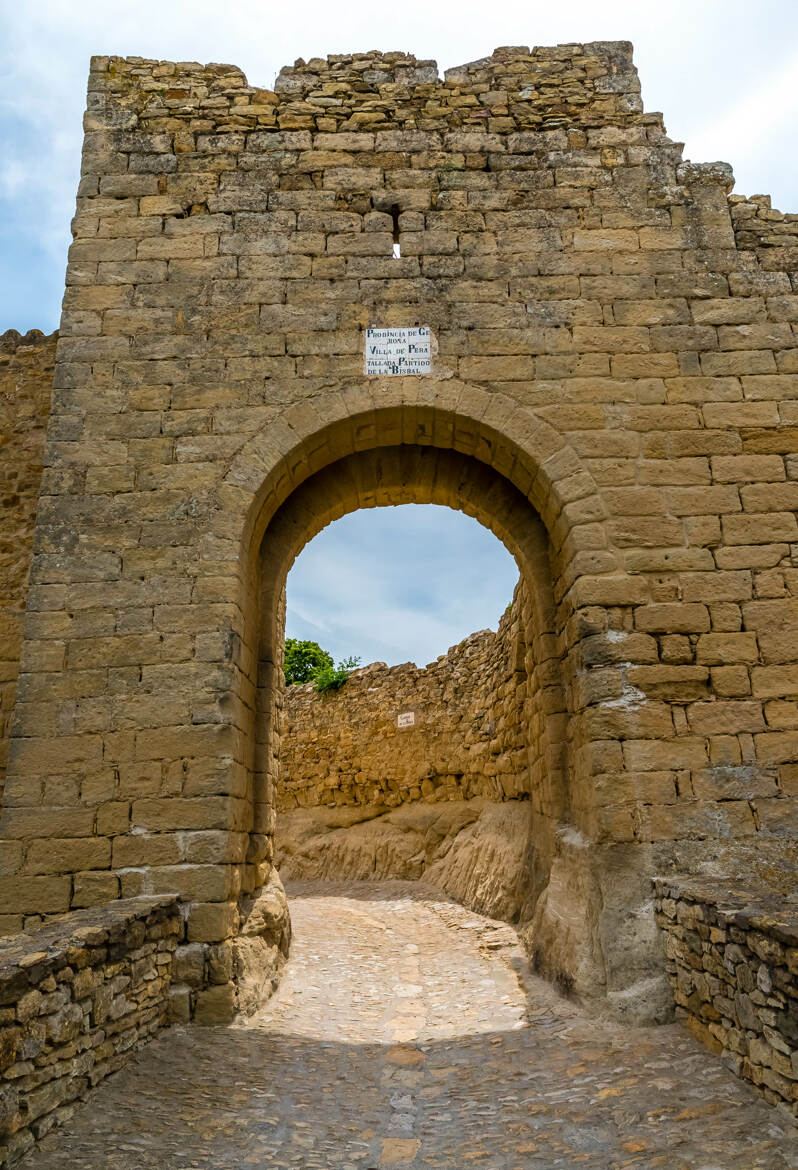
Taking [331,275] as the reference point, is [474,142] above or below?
above

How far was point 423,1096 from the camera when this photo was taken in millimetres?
3459

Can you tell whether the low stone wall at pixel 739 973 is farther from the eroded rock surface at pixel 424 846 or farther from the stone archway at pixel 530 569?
the eroded rock surface at pixel 424 846

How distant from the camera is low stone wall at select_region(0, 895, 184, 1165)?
260 centimetres

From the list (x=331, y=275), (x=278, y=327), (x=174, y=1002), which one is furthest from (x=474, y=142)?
(x=174, y=1002)

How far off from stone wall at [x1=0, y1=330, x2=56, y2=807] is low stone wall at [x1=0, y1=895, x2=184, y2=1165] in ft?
6.48

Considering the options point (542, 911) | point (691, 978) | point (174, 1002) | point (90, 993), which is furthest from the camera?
point (542, 911)

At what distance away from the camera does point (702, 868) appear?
4277 mm

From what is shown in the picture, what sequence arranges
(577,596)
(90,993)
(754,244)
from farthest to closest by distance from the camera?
(754,244) < (577,596) < (90,993)

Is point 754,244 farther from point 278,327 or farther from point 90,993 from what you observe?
point 90,993

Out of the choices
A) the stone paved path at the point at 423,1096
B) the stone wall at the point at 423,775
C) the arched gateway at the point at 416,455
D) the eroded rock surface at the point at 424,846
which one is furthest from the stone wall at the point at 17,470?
the eroded rock surface at the point at 424,846

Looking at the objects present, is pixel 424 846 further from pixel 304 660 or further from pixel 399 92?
pixel 304 660

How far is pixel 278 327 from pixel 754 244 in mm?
3505

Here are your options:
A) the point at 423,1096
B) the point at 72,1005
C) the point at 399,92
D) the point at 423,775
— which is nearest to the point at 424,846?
the point at 423,775

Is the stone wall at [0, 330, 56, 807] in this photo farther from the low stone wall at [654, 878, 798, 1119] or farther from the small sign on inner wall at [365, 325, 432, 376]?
the low stone wall at [654, 878, 798, 1119]
